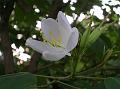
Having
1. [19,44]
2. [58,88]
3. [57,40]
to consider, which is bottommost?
[58,88]

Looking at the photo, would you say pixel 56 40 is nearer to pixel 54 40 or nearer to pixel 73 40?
pixel 54 40

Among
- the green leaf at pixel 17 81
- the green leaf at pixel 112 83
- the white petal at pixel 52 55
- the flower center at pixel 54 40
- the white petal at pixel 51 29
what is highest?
A: the white petal at pixel 51 29

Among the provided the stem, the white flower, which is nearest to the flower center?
the white flower

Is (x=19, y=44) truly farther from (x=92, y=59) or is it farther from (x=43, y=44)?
(x=43, y=44)

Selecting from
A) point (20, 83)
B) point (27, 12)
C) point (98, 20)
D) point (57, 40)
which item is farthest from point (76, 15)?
point (20, 83)

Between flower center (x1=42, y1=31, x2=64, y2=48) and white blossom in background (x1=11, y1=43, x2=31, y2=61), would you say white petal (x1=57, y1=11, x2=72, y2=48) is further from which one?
white blossom in background (x1=11, y1=43, x2=31, y2=61)

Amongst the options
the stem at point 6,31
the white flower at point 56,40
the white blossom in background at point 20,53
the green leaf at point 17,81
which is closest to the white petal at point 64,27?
the white flower at point 56,40

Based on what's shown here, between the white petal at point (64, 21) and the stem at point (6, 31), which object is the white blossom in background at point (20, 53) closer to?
the stem at point (6, 31)
